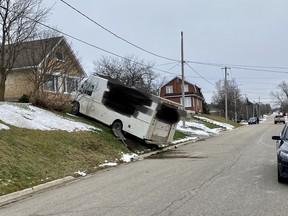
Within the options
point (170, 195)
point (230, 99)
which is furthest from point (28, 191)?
point (230, 99)

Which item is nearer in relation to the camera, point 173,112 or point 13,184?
point 13,184

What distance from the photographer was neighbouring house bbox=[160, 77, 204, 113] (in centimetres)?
7919

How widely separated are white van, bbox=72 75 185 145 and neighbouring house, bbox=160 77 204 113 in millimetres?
56000

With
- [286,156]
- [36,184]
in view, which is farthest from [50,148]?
[286,156]

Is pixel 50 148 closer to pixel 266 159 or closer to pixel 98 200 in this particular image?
pixel 98 200

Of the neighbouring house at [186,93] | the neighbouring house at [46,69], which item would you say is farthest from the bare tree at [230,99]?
the neighbouring house at [46,69]

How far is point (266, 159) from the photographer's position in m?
14.6

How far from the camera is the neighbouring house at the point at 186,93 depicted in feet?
260

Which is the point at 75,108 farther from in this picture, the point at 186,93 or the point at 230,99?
the point at 230,99

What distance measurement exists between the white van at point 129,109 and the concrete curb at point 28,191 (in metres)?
8.56

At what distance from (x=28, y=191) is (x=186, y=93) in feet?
232

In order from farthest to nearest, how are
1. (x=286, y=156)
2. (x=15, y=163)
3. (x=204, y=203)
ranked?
(x=15, y=163) < (x=286, y=156) < (x=204, y=203)

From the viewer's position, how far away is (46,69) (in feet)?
95.6

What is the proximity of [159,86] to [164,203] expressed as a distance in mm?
74509
